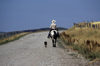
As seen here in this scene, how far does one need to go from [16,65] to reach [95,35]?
18.1m

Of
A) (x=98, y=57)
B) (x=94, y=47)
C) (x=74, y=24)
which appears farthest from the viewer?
(x=74, y=24)

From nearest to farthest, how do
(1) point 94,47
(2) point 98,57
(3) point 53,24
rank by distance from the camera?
(2) point 98,57, (1) point 94,47, (3) point 53,24

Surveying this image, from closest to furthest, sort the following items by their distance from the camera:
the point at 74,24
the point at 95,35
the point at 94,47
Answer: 1. the point at 94,47
2. the point at 95,35
3. the point at 74,24

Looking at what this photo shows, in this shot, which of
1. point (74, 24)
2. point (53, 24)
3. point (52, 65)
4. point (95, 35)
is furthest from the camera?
point (74, 24)

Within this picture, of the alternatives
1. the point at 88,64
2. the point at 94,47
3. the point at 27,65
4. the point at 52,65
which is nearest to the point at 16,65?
the point at 27,65

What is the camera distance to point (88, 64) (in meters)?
9.09

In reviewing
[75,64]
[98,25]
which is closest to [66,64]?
[75,64]

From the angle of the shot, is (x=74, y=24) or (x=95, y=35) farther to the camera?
(x=74, y=24)

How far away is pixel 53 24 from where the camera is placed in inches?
650

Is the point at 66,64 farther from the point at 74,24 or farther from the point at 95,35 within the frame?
the point at 74,24

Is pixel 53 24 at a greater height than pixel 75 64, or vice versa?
pixel 53 24

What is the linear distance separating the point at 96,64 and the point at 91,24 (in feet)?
97.4

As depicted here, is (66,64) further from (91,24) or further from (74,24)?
(74,24)

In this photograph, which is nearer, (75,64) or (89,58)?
(75,64)
